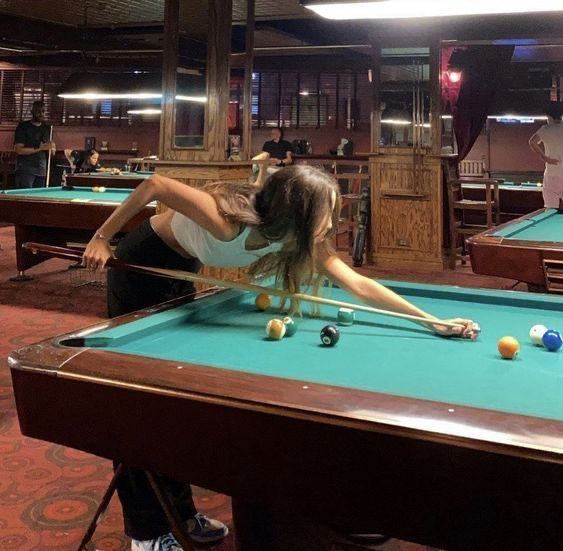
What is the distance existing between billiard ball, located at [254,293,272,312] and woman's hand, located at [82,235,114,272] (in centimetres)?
47

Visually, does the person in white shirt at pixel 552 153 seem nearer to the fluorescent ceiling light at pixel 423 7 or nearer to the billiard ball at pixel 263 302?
the fluorescent ceiling light at pixel 423 7

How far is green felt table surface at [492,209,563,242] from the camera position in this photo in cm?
354

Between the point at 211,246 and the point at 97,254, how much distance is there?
37cm

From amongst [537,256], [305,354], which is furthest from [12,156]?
[305,354]

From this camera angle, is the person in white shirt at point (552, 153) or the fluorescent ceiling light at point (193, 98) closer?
the fluorescent ceiling light at point (193, 98)

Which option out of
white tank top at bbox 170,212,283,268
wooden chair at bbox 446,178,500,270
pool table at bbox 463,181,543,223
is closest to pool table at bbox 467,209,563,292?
white tank top at bbox 170,212,283,268

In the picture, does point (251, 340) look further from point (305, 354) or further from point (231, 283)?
point (231, 283)

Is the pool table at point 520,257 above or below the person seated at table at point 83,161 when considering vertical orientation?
below

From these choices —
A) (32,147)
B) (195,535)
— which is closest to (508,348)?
(195,535)

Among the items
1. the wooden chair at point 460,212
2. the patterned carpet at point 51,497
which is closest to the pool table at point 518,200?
the wooden chair at point 460,212

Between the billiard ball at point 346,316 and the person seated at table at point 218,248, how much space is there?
0.30 ft

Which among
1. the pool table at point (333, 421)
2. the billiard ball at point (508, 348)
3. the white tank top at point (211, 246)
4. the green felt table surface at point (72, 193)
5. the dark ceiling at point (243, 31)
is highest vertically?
the dark ceiling at point (243, 31)

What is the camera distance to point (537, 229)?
396 cm

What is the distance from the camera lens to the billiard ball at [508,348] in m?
1.68
